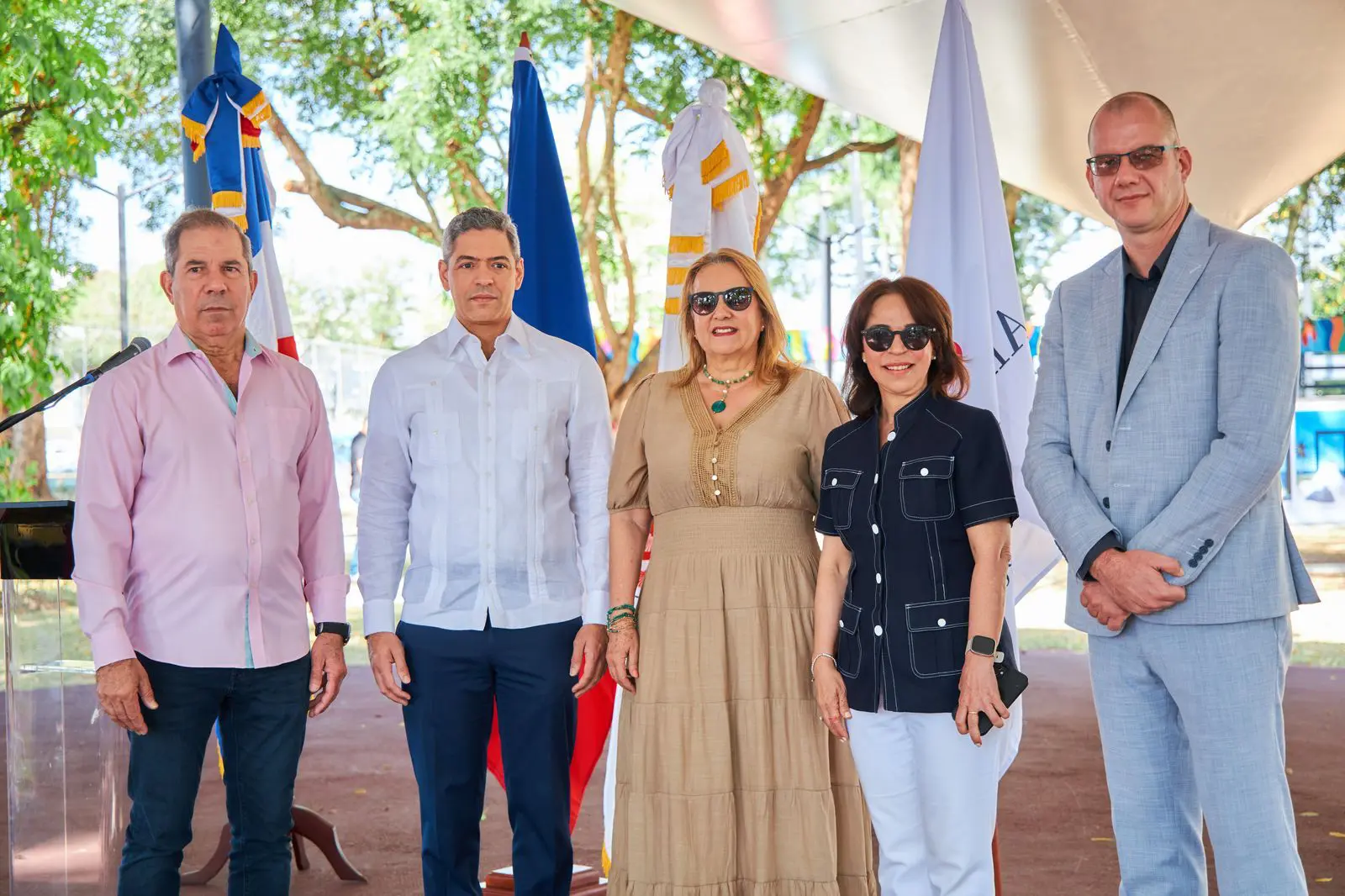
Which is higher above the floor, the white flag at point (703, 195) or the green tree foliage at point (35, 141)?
the green tree foliage at point (35, 141)

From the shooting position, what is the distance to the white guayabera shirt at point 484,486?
288 centimetres

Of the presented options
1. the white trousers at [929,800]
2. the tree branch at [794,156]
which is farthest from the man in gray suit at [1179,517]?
the tree branch at [794,156]

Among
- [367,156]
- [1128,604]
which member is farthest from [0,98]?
[1128,604]

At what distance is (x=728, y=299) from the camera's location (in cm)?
284

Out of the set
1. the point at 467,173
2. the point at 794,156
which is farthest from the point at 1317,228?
the point at 467,173

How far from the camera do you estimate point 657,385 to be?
2986 mm

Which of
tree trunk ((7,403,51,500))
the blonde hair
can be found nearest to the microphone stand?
the blonde hair

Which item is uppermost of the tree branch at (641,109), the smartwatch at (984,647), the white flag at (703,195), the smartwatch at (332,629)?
the tree branch at (641,109)

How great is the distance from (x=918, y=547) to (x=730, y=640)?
20.5 inches

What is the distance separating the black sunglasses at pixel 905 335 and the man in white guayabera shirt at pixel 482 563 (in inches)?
30.3

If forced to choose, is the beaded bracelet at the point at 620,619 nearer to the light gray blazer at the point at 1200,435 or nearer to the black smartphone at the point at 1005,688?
the black smartphone at the point at 1005,688

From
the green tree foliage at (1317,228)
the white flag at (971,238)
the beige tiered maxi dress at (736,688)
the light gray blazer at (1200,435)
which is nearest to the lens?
the light gray blazer at (1200,435)

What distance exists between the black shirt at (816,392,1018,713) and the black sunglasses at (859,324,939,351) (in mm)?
124

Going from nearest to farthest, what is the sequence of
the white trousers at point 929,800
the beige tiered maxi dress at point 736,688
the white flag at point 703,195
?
the white trousers at point 929,800
the beige tiered maxi dress at point 736,688
the white flag at point 703,195
